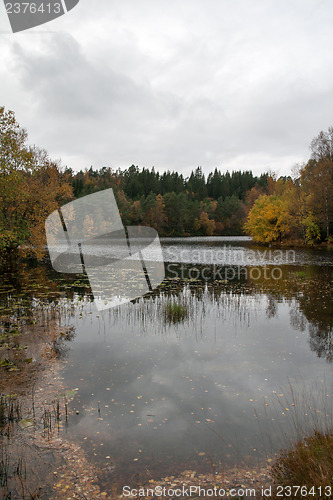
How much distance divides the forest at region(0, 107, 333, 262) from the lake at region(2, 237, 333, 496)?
12.0m

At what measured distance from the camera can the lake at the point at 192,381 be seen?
18.7 feet

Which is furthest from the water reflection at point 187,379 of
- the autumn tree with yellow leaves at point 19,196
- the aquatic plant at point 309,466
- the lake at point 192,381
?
the autumn tree with yellow leaves at point 19,196

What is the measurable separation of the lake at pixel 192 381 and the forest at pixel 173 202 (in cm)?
1202

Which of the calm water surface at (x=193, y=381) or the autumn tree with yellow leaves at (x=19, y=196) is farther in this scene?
the autumn tree with yellow leaves at (x=19, y=196)

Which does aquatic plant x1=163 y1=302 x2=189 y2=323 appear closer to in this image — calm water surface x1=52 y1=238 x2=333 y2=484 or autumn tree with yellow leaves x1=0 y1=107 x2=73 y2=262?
calm water surface x1=52 y1=238 x2=333 y2=484

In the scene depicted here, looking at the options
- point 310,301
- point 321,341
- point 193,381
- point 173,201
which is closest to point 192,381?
point 193,381

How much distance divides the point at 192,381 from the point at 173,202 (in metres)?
113

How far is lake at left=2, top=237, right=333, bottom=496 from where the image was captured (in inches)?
225

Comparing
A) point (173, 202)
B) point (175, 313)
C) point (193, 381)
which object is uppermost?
point (173, 202)

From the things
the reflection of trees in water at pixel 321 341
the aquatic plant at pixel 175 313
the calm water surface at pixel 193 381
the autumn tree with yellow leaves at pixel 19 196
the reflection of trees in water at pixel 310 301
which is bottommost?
the reflection of trees in water at pixel 321 341

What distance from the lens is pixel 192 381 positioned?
8.28 meters

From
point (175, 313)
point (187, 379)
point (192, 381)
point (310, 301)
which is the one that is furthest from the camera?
point (310, 301)

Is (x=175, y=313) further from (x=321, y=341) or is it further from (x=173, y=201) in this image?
(x=173, y=201)

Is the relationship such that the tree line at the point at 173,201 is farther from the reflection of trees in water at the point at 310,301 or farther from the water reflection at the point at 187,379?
the water reflection at the point at 187,379
